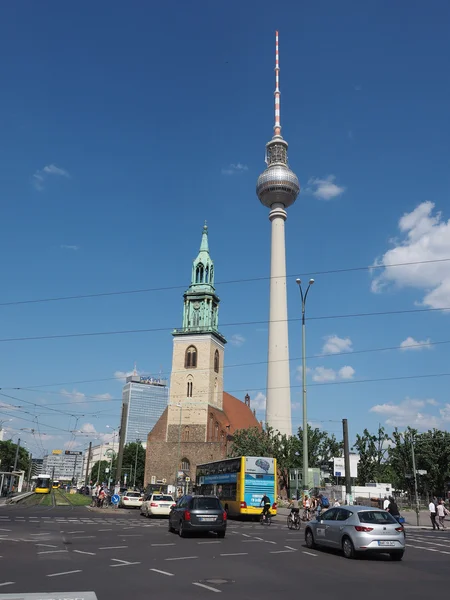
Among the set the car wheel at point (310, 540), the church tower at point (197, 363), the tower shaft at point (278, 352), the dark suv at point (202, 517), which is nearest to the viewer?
the car wheel at point (310, 540)

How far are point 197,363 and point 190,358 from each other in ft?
4.92

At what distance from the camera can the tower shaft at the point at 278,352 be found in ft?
233

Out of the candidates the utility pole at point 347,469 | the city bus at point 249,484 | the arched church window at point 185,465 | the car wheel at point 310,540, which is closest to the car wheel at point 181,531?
the car wheel at point 310,540

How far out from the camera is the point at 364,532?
1320 centimetres

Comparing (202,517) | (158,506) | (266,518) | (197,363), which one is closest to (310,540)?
(202,517)

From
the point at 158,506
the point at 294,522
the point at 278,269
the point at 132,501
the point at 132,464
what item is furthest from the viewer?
the point at 132,464

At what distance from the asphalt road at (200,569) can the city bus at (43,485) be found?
2337 inches

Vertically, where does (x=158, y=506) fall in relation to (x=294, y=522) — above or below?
above

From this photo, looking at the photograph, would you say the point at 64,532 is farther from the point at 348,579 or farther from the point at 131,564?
the point at 348,579

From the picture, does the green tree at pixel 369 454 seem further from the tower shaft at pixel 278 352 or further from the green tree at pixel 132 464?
the green tree at pixel 132 464

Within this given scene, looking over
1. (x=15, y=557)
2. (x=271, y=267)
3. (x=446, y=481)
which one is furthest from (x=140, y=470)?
(x=15, y=557)

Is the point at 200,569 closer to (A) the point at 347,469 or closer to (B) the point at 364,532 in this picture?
(B) the point at 364,532

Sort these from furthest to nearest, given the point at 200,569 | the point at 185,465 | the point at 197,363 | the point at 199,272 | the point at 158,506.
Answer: the point at 199,272 → the point at 197,363 → the point at 185,465 → the point at 158,506 → the point at 200,569

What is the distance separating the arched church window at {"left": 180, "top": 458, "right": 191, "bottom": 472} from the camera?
70000mm
